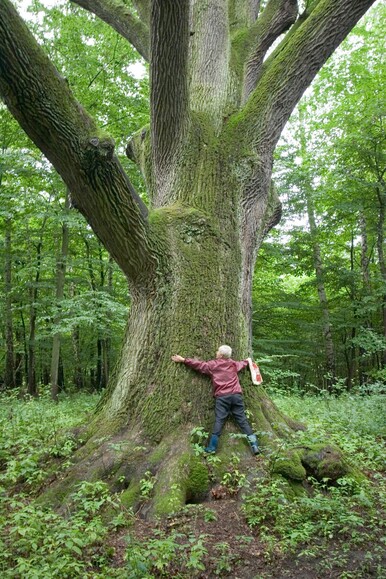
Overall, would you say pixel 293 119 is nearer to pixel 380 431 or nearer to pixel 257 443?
pixel 380 431

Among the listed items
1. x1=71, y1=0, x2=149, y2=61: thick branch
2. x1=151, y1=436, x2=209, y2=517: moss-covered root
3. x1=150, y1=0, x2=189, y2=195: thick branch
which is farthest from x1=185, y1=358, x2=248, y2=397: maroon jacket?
x1=71, y1=0, x2=149, y2=61: thick branch

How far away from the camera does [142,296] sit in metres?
4.89

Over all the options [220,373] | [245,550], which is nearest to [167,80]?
[220,373]

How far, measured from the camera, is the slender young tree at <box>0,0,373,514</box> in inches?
146

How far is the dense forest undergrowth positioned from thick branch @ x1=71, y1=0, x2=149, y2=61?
241 inches

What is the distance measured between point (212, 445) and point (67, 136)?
3.15 metres

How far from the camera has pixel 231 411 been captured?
14.4 feet

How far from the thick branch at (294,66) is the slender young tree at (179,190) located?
0.01 metres

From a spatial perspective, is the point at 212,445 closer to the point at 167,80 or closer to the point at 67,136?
the point at 67,136

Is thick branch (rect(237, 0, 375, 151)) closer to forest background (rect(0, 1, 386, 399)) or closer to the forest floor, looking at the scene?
the forest floor

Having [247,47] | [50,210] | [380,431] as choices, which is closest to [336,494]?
[380,431]

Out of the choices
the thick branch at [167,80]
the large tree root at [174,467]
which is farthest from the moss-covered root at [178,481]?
the thick branch at [167,80]

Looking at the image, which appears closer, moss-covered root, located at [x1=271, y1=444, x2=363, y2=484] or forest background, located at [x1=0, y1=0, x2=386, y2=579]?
forest background, located at [x1=0, y1=0, x2=386, y2=579]

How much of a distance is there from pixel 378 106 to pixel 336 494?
11.3 m
